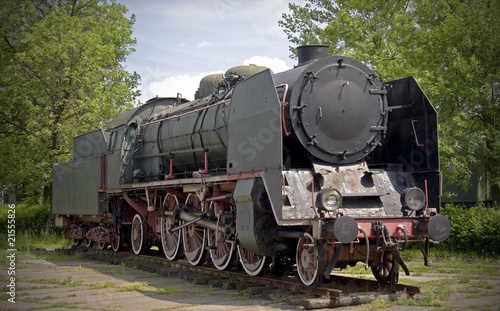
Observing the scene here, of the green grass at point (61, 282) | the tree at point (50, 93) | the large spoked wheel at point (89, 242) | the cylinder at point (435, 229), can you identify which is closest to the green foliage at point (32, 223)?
the tree at point (50, 93)

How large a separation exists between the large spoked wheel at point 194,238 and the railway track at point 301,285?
0.95ft

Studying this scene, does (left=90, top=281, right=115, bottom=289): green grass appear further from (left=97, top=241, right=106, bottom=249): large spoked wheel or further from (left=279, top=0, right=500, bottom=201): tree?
(left=279, top=0, right=500, bottom=201): tree

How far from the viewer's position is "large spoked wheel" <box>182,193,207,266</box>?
39.0 feet

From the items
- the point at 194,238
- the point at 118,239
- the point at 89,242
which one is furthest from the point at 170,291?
the point at 89,242

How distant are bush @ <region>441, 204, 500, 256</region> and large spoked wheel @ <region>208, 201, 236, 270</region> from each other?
6208 mm

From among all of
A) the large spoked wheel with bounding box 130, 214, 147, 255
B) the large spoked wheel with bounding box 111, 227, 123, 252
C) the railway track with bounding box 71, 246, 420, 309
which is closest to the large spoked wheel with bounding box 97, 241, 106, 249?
the large spoked wheel with bounding box 111, 227, 123, 252

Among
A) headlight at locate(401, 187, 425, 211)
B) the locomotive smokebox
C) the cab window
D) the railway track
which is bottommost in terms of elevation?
the railway track

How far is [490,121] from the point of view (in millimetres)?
17875

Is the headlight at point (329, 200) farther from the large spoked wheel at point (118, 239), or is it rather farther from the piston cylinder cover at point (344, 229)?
the large spoked wheel at point (118, 239)

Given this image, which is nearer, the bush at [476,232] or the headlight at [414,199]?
the headlight at [414,199]

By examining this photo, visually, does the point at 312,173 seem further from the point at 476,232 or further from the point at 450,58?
the point at 450,58

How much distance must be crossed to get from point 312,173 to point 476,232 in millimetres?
6750

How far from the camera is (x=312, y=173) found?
8.66 metres

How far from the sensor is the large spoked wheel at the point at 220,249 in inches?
421
